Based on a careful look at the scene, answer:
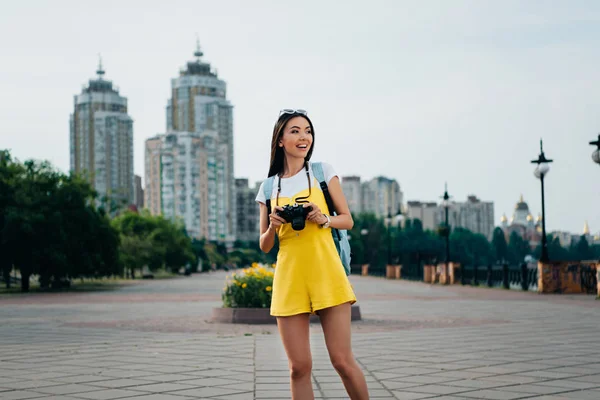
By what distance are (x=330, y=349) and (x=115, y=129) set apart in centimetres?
18224

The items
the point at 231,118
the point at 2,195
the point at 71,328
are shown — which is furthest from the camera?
the point at 231,118

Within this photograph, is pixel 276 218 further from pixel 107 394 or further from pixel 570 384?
pixel 570 384

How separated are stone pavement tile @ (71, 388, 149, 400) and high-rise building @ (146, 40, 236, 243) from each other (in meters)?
169

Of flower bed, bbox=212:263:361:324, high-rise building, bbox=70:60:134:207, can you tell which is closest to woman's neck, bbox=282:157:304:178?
flower bed, bbox=212:263:361:324

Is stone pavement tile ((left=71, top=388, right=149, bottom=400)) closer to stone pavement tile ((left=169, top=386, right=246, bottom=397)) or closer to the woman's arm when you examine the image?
stone pavement tile ((left=169, top=386, right=246, bottom=397))

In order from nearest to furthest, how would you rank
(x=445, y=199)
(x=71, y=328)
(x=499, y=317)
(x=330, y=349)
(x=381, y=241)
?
(x=330, y=349) < (x=71, y=328) < (x=499, y=317) < (x=445, y=199) < (x=381, y=241)

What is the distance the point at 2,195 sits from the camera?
33.1 m

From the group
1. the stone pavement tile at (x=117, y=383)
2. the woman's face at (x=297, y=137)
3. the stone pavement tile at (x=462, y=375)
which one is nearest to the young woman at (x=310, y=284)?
the woman's face at (x=297, y=137)

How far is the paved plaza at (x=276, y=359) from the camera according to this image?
22.2 ft

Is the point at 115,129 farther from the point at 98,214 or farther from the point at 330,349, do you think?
the point at 330,349

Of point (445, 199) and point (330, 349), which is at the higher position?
point (445, 199)

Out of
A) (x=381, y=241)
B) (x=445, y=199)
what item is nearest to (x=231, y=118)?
(x=381, y=241)

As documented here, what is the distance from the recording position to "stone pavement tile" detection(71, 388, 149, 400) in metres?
6.52

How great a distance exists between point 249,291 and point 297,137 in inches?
417
